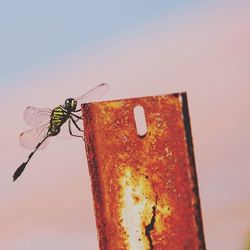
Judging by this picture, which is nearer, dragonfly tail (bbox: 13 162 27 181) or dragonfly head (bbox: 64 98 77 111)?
dragonfly head (bbox: 64 98 77 111)

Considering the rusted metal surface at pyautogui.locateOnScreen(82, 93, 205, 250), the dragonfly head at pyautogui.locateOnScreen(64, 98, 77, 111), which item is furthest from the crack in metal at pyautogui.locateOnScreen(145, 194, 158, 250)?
the dragonfly head at pyautogui.locateOnScreen(64, 98, 77, 111)

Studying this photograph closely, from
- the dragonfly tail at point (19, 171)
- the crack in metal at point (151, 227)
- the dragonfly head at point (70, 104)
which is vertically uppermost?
the dragonfly head at point (70, 104)

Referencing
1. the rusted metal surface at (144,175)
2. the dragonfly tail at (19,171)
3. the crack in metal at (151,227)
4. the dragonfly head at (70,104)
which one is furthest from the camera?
the dragonfly tail at (19,171)

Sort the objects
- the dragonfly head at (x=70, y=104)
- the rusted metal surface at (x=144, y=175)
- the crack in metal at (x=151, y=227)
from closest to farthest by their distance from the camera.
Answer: the rusted metal surface at (x=144, y=175)
the crack in metal at (x=151, y=227)
the dragonfly head at (x=70, y=104)

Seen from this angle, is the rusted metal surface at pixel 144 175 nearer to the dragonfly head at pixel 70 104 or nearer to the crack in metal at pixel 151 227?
the crack in metal at pixel 151 227

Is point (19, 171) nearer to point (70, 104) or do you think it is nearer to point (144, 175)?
point (70, 104)

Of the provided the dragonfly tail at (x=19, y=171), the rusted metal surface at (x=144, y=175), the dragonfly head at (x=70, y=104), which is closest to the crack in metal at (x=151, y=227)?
the rusted metal surface at (x=144, y=175)

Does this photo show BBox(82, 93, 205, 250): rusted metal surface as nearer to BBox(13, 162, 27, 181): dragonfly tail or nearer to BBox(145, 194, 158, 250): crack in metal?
BBox(145, 194, 158, 250): crack in metal
